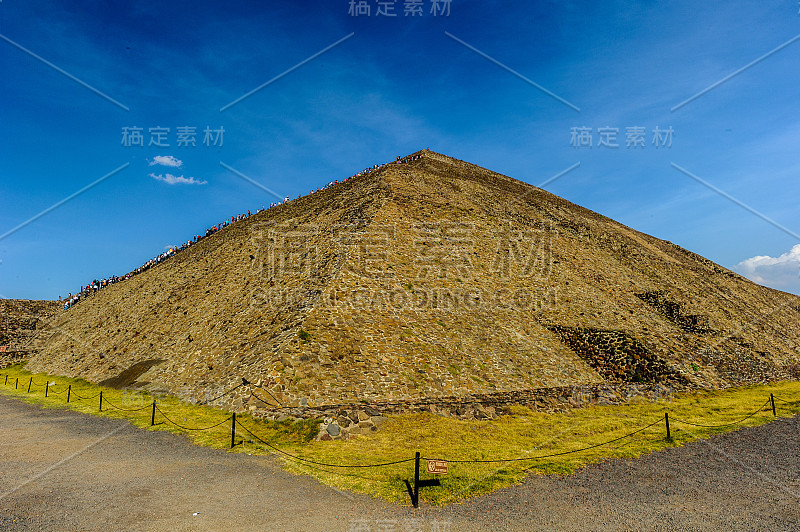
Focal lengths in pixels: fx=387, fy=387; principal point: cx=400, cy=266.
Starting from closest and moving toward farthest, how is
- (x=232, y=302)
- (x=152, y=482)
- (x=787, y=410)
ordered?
(x=152, y=482) → (x=787, y=410) → (x=232, y=302)

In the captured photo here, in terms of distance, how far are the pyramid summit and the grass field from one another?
1.69 metres

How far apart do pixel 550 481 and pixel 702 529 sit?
154 inches

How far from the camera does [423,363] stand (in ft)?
72.9

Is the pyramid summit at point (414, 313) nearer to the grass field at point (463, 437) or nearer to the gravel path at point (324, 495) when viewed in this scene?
the grass field at point (463, 437)

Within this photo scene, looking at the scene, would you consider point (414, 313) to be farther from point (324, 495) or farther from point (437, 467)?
point (324, 495)

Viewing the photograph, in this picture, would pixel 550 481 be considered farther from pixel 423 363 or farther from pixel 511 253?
pixel 511 253

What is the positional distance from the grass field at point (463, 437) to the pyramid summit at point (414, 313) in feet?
5.55

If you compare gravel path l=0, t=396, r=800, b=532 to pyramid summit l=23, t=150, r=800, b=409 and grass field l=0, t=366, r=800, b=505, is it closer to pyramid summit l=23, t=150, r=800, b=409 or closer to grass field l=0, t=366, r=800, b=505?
grass field l=0, t=366, r=800, b=505

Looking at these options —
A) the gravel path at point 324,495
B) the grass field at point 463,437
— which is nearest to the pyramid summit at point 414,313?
the grass field at point 463,437

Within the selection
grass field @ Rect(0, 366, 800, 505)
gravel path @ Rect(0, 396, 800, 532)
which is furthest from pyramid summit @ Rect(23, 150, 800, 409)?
gravel path @ Rect(0, 396, 800, 532)

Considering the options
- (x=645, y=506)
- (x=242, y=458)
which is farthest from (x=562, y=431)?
(x=242, y=458)

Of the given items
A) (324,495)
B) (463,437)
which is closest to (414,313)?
(463,437)

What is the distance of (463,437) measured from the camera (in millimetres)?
16922

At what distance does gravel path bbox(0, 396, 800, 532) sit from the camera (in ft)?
29.3
